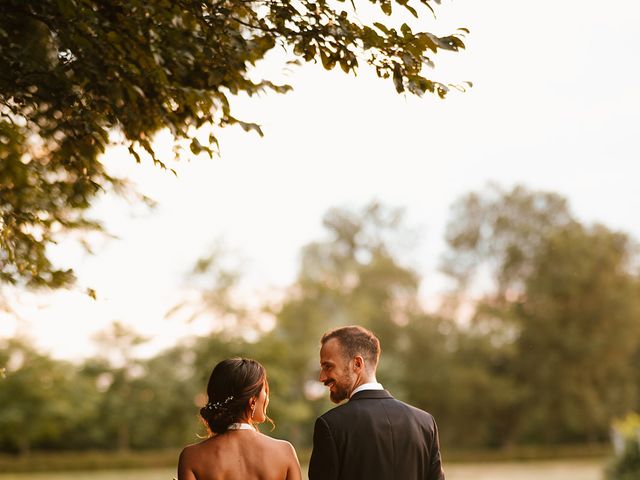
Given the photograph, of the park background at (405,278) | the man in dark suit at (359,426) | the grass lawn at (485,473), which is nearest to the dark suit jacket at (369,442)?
the man in dark suit at (359,426)

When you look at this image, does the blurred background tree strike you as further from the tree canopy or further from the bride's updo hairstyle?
the bride's updo hairstyle

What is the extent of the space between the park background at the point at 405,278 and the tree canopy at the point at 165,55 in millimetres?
27140

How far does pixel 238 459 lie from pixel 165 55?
226 centimetres

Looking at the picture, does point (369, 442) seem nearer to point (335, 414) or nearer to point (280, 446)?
point (335, 414)

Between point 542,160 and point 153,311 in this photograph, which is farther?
point 542,160

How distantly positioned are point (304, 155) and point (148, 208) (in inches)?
1574

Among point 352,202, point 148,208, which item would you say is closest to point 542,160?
point 352,202

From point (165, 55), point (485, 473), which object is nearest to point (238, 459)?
point (165, 55)

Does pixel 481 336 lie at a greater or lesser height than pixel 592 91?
lesser

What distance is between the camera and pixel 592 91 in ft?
149

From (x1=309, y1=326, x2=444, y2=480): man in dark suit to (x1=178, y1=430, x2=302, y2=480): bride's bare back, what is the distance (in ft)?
0.59

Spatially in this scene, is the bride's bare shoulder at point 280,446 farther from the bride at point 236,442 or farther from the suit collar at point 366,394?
the suit collar at point 366,394

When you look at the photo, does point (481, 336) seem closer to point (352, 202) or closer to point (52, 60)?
point (352, 202)

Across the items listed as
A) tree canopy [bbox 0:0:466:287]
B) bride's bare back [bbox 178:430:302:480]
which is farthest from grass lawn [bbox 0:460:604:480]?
bride's bare back [bbox 178:430:302:480]
